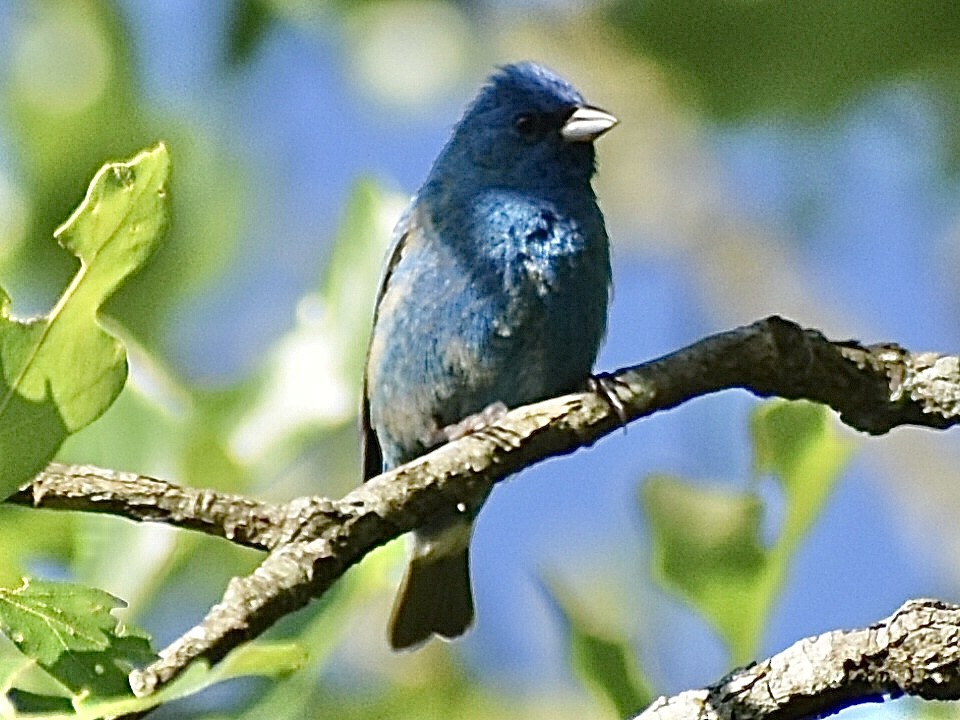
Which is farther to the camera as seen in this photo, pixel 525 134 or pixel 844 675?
pixel 525 134

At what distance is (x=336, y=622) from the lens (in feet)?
6.93

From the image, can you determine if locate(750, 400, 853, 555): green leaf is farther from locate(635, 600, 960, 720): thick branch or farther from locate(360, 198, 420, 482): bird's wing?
locate(360, 198, 420, 482): bird's wing

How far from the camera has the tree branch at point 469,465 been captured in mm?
1875

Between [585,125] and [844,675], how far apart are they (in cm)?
273

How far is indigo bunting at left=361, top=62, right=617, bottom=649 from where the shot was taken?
12.8ft

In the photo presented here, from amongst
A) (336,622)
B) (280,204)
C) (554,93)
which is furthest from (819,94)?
(336,622)

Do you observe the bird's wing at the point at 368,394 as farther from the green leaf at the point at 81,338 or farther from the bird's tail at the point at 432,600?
the green leaf at the point at 81,338

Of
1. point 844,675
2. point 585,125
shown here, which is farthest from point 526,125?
point 844,675

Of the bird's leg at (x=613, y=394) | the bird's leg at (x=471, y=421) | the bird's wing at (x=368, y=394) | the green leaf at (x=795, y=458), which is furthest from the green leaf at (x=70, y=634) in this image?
the bird's wing at (x=368, y=394)

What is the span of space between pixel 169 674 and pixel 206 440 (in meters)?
0.90

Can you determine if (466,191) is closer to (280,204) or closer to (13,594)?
(280,204)

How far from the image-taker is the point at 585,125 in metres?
4.30

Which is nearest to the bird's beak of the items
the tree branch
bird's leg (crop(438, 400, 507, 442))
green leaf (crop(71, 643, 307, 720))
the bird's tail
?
bird's leg (crop(438, 400, 507, 442))

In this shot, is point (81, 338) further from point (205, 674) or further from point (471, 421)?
point (471, 421)
